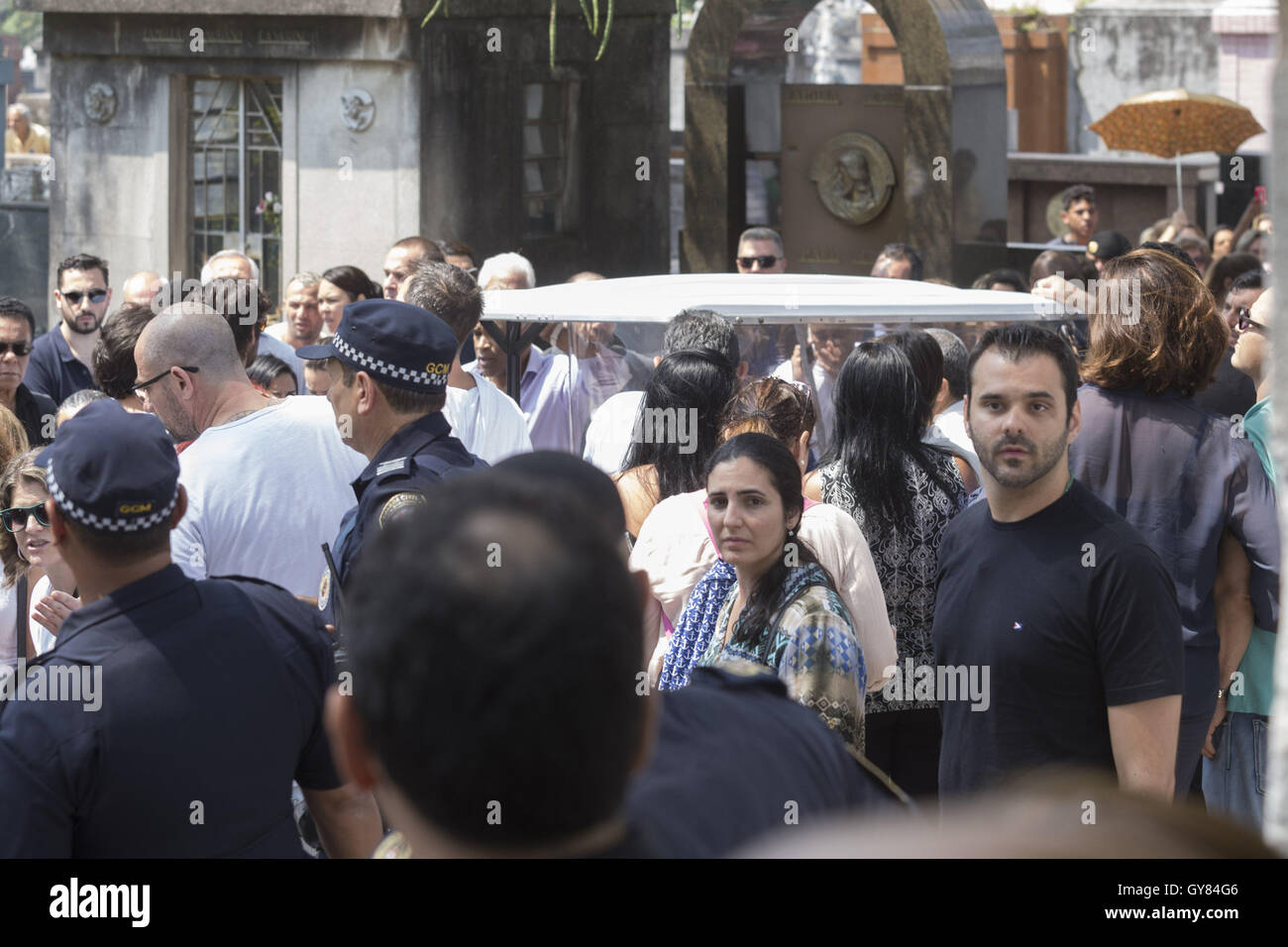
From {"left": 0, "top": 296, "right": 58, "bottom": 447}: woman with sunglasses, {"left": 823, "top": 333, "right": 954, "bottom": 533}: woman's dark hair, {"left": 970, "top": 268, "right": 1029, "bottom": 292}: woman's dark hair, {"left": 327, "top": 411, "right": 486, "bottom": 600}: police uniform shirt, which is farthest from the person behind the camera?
{"left": 970, "top": 268, "right": 1029, "bottom": 292}: woman's dark hair

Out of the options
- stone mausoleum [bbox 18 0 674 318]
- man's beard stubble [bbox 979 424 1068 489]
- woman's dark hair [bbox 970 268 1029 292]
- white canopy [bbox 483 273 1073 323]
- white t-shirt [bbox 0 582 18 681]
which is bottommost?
white t-shirt [bbox 0 582 18 681]

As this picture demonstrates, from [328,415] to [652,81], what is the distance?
422 inches

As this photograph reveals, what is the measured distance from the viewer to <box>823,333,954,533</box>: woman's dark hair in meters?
5.15

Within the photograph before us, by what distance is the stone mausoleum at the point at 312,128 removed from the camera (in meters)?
12.9

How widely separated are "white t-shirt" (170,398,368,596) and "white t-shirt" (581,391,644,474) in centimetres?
172

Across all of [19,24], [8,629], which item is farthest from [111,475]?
[19,24]

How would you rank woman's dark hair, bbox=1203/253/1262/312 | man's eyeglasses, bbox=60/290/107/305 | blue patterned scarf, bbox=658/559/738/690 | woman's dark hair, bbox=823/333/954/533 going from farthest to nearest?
1. woman's dark hair, bbox=1203/253/1262/312
2. man's eyeglasses, bbox=60/290/107/305
3. woman's dark hair, bbox=823/333/954/533
4. blue patterned scarf, bbox=658/559/738/690

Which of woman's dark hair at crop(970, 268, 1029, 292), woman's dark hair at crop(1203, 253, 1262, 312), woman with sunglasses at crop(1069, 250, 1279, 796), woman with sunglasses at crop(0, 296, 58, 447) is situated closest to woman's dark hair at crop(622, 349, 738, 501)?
woman with sunglasses at crop(1069, 250, 1279, 796)

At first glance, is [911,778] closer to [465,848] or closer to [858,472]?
[858,472]

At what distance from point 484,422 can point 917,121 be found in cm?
835

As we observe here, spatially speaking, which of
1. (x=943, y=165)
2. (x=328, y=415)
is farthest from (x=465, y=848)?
(x=943, y=165)

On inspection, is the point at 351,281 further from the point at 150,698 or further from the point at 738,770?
the point at 738,770

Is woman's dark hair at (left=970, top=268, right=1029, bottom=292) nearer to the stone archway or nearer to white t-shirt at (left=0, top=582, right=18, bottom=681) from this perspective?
the stone archway

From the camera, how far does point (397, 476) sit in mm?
4332
